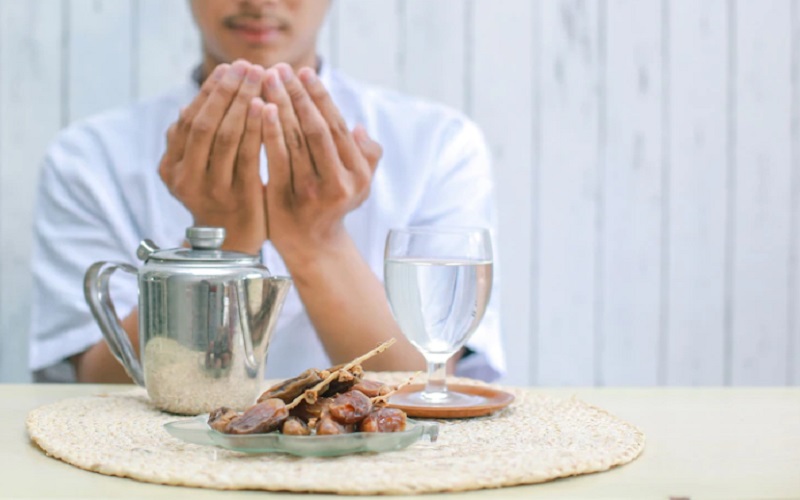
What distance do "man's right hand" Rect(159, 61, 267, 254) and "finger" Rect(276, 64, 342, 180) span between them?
0.12 ft

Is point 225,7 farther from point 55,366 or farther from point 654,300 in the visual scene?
point 654,300

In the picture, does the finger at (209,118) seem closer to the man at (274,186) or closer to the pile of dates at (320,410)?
the man at (274,186)

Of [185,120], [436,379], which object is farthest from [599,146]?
[436,379]

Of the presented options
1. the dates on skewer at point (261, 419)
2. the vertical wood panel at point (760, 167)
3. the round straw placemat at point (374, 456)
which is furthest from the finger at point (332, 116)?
the vertical wood panel at point (760, 167)

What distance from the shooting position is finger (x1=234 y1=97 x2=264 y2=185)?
114 cm

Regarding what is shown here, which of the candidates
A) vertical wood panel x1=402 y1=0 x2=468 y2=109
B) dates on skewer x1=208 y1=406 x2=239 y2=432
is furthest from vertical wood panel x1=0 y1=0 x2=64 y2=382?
dates on skewer x1=208 y1=406 x2=239 y2=432

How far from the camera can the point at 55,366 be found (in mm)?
1360

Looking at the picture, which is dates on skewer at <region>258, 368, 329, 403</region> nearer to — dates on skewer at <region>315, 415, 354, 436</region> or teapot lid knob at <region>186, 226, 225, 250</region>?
dates on skewer at <region>315, 415, 354, 436</region>

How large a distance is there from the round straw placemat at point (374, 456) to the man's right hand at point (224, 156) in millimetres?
460

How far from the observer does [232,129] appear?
1145 millimetres

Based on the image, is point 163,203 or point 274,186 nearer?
point 274,186

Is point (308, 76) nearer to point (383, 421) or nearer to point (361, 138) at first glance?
point (361, 138)

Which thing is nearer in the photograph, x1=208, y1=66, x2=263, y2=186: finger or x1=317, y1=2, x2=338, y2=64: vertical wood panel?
x1=208, y1=66, x2=263, y2=186: finger

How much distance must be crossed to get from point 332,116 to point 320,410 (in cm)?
60
